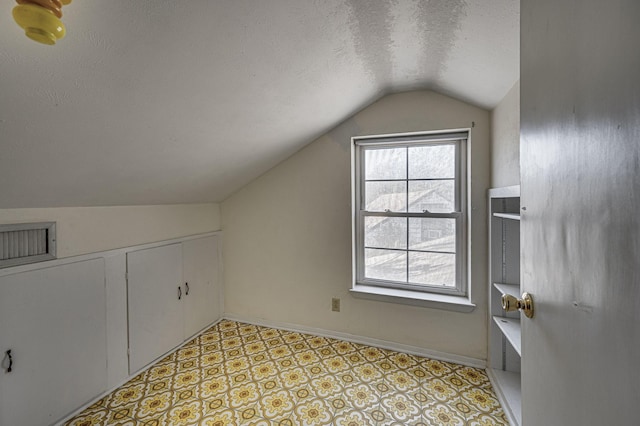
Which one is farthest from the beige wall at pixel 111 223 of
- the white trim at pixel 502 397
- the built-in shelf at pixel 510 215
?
the white trim at pixel 502 397

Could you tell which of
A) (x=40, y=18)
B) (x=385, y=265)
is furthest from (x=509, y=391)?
(x=40, y=18)

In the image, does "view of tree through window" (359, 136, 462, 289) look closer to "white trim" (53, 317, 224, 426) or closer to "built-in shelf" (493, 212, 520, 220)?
"built-in shelf" (493, 212, 520, 220)

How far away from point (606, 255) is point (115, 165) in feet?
6.24

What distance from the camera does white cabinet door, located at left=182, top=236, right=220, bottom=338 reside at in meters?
2.46

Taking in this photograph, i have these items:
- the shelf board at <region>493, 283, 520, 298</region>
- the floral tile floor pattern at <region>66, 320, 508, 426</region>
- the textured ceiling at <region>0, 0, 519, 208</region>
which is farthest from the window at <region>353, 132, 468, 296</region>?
the floral tile floor pattern at <region>66, 320, 508, 426</region>

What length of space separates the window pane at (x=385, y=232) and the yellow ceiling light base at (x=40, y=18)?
2.18 meters

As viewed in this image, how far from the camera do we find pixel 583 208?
1.65ft

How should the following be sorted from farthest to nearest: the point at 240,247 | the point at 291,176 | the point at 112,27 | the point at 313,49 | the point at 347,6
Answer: the point at 240,247 → the point at 291,176 → the point at 313,49 → the point at 347,6 → the point at 112,27

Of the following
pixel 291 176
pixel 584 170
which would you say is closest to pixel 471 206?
pixel 291 176

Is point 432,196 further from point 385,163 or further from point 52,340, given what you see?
point 52,340

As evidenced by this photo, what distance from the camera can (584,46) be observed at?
49 cm

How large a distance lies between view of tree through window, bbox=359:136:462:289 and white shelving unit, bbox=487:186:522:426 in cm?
34

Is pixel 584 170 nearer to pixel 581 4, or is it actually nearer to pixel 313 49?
pixel 581 4

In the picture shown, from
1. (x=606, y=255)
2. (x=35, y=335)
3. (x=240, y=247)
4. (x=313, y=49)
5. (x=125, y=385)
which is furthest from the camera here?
(x=240, y=247)
